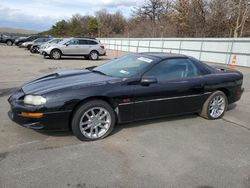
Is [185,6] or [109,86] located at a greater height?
[185,6]

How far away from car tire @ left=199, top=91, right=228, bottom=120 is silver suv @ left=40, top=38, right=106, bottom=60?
14.8 metres

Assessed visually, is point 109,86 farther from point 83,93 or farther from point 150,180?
point 150,180

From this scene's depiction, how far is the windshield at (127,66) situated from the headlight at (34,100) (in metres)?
1.41

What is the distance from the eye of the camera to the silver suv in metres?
18.5

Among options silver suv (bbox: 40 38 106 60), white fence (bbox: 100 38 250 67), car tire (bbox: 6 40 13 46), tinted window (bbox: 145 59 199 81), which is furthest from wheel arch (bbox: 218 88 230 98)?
car tire (bbox: 6 40 13 46)

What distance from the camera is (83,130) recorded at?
4.13 m

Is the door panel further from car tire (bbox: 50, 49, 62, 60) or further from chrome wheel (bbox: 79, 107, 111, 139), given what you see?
car tire (bbox: 50, 49, 62, 60)

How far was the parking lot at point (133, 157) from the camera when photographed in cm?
311

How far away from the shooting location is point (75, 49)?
62.0 feet

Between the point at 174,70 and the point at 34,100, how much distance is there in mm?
2618

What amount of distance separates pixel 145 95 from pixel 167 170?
4.89 feet

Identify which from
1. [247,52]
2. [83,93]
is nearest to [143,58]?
[83,93]

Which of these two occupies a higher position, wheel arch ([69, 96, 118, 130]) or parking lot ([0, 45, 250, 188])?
wheel arch ([69, 96, 118, 130])

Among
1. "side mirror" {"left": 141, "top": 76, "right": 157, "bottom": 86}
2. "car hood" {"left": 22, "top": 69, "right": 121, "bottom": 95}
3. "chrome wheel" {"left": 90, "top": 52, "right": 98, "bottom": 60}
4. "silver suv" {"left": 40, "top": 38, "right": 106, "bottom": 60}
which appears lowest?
"chrome wheel" {"left": 90, "top": 52, "right": 98, "bottom": 60}
